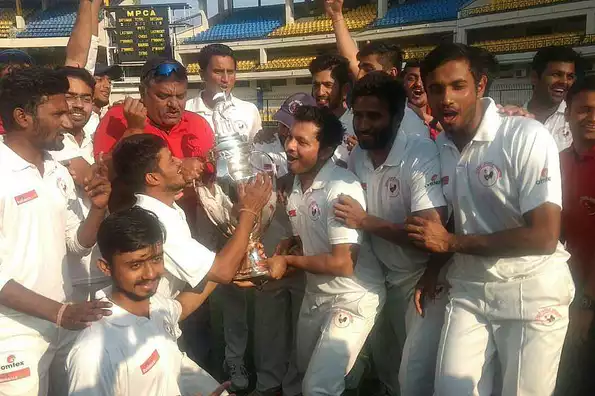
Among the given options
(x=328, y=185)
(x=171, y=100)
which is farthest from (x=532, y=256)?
(x=171, y=100)

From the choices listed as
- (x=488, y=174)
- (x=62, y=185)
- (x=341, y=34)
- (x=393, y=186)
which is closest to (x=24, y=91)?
(x=62, y=185)

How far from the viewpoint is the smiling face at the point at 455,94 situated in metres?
3.06

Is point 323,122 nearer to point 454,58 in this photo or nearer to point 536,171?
point 454,58

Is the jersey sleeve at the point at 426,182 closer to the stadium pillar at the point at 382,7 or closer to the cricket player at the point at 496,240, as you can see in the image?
the cricket player at the point at 496,240

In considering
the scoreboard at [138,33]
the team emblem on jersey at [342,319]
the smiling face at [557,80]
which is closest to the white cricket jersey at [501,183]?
the team emblem on jersey at [342,319]

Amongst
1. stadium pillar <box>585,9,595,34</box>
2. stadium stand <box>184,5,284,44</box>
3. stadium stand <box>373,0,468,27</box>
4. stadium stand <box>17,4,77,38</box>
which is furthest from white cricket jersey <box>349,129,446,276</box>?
stadium stand <box>17,4,77,38</box>

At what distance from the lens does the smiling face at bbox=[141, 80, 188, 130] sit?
4.00 meters

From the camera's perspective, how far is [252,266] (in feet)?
10.9

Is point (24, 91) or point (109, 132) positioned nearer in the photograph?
point (24, 91)

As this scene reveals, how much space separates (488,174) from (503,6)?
26651 mm

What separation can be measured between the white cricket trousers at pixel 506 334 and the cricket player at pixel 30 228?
219 centimetres

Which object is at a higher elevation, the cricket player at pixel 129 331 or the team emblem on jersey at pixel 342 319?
the cricket player at pixel 129 331

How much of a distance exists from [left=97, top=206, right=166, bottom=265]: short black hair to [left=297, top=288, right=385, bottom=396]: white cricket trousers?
139cm

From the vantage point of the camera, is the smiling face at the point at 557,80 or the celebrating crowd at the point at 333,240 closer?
the celebrating crowd at the point at 333,240
